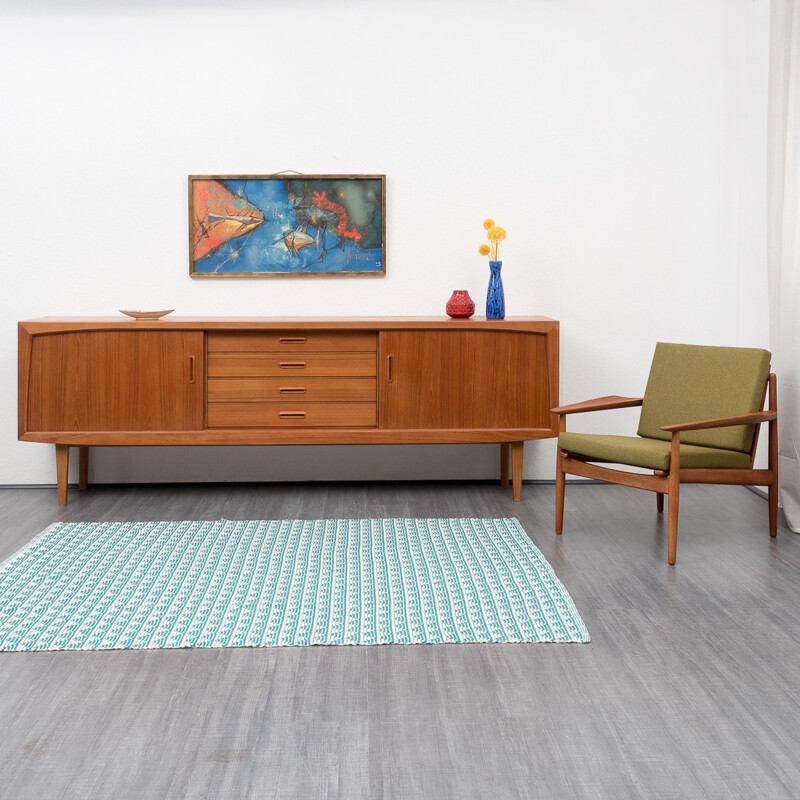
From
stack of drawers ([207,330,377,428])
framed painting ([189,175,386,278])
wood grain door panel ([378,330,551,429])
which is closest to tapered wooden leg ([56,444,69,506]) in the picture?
stack of drawers ([207,330,377,428])

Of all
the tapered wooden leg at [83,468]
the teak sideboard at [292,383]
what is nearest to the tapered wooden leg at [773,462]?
the teak sideboard at [292,383]

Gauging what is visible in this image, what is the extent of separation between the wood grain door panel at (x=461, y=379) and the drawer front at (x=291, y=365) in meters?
0.11

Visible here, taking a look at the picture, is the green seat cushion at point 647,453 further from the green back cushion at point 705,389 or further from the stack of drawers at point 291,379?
the stack of drawers at point 291,379

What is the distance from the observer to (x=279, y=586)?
3283 mm

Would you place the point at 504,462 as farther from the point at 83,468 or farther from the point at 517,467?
the point at 83,468

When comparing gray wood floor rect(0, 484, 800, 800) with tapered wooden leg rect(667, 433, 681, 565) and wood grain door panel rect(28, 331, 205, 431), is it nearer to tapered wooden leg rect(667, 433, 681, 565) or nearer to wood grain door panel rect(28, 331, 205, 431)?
tapered wooden leg rect(667, 433, 681, 565)

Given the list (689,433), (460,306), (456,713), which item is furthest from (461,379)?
(456,713)

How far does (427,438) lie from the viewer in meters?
4.65

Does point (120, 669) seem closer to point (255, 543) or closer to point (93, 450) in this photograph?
point (255, 543)

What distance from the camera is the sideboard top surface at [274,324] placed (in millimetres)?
4527

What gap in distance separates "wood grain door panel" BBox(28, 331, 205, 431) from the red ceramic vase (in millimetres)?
1275

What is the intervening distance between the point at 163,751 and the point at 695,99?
440 cm

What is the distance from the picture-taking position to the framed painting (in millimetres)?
4988

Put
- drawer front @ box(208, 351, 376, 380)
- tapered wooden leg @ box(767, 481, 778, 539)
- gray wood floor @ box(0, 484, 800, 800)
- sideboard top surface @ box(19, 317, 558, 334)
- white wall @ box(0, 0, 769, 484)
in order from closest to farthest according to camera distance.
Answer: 1. gray wood floor @ box(0, 484, 800, 800)
2. tapered wooden leg @ box(767, 481, 778, 539)
3. sideboard top surface @ box(19, 317, 558, 334)
4. drawer front @ box(208, 351, 376, 380)
5. white wall @ box(0, 0, 769, 484)
